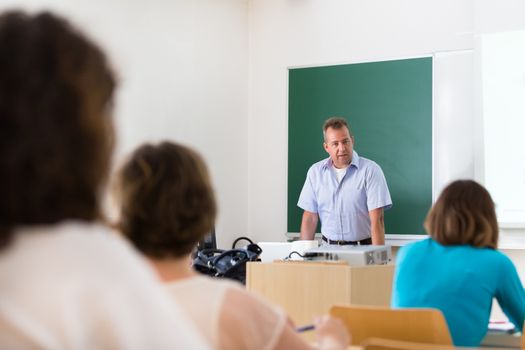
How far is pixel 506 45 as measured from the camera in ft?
15.9

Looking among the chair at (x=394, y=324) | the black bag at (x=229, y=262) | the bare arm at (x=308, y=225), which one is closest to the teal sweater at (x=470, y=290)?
the chair at (x=394, y=324)

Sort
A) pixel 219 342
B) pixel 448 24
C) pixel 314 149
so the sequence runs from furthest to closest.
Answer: pixel 314 149, pixel 448 24, pixel 219 342

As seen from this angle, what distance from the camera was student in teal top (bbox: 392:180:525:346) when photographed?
7.59ft

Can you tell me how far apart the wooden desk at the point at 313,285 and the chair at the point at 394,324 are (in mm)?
858

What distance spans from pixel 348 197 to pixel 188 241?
367 cm

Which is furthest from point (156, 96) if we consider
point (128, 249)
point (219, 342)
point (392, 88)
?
point (128, 249)

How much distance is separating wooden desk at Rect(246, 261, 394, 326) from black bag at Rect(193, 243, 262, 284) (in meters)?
0.72

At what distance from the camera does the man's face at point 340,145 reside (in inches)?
187

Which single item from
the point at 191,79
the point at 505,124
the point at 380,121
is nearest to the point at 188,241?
the point at 505,124

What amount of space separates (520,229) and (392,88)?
60.9 inches

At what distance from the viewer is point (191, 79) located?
549cm

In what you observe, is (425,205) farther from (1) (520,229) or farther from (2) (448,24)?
(2) (448,24)

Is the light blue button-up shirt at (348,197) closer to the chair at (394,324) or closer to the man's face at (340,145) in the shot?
the man's face at (340,145)

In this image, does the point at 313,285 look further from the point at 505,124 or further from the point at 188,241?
the point at 505,124
